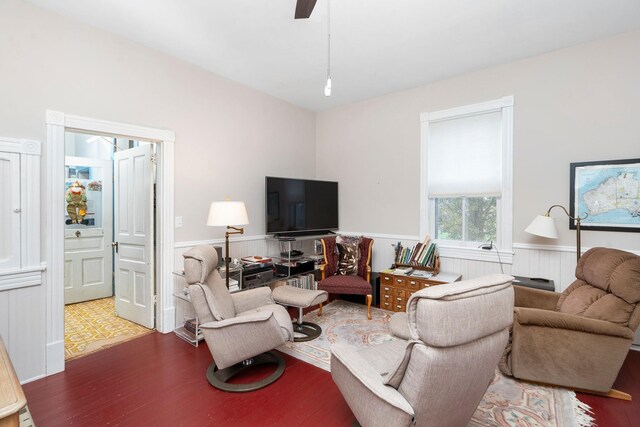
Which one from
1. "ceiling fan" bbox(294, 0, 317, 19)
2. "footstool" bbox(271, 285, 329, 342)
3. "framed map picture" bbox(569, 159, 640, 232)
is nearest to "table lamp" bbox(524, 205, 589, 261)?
"framed map picture" bbox(569, 159, 640, 232)

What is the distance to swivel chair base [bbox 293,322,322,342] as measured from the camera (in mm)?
3225

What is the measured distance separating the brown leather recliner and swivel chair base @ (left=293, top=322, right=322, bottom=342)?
177cm

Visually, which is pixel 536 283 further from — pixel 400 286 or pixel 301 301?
pixel 301 301

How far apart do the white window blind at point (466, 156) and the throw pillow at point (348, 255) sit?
127 cm

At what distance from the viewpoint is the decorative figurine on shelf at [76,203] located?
4499 mm

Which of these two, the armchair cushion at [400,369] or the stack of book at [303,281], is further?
the stack of book at [303,281]

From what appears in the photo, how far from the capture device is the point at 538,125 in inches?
135

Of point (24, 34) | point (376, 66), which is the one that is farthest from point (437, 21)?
point (24, 34)

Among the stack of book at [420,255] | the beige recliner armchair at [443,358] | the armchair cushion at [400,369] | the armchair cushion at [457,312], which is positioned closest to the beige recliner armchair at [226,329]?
the beige recliner armchair at [443,358]

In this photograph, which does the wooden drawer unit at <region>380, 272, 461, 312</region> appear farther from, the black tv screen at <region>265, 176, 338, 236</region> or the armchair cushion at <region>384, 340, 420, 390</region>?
the armchair cushion at <region>384, 340, 420, 390</region>

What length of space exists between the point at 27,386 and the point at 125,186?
2.28m

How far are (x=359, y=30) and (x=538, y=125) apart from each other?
7.52ft

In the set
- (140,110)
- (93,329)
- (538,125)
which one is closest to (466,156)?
(538,125)

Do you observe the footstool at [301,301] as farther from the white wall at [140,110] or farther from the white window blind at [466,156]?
the white window blind at [466,156]
